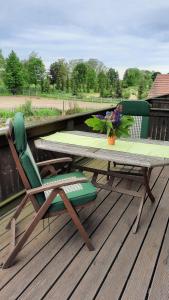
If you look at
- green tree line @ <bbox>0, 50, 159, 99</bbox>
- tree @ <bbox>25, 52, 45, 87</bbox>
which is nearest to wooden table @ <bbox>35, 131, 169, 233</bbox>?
green tree line @ <bbox>0, 50, 159, 99</bbox>

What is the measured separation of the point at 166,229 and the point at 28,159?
1392 millimetres

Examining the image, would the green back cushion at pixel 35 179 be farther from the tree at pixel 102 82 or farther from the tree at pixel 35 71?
the tree at pixel 35 71

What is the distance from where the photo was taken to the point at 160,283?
159 cm

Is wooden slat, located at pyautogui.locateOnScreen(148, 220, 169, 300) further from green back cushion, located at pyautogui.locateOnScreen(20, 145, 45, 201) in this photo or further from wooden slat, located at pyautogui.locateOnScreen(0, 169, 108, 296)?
green back cushion, located at pyautogui.locateOnScreen(20, 145, 45, 201)

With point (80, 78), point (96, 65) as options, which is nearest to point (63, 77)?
point (80, 78)

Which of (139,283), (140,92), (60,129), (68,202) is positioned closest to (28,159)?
(68,202)

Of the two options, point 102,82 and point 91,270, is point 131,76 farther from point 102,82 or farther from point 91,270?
point 91,270

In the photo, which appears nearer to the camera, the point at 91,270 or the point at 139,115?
the point at 91,270

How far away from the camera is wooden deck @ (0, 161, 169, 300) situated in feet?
4.98

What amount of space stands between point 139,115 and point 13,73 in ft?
142

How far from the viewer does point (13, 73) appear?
4262 cm

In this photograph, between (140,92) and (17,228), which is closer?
(17,228)

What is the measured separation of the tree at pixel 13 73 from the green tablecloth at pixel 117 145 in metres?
43.5

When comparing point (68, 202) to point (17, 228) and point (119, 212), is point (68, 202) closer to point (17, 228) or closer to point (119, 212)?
point (17, 228)
